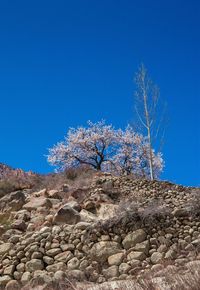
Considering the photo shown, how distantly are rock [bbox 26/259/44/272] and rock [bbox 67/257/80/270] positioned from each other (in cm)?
70

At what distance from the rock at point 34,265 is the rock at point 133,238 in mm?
2117

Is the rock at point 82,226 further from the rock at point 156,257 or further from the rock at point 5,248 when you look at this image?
the rock at point 156,257

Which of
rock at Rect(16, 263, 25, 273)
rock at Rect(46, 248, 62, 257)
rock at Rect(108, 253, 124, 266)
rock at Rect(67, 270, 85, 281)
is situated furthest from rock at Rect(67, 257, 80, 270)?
rock at Rect(16, 263, 25, 273)

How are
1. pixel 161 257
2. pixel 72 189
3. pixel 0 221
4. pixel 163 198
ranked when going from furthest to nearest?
pixel 72 189
pixel 163 198
pixel 0 221
pixel 161 257

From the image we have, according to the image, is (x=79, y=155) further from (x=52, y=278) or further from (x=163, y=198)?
(x=52, y=278)

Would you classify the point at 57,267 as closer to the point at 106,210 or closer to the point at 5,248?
the point at 5,248

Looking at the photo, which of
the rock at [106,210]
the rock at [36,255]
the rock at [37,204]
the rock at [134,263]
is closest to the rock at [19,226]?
the rock at [37,204]

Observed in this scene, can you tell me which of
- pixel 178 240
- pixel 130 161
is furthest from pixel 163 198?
pixel 130 161

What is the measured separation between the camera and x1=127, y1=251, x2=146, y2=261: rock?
10330 millimetres

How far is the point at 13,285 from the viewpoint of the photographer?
32.7 ft

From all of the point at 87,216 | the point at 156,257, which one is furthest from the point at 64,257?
the point at 156,257

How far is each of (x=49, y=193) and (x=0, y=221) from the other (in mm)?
2356

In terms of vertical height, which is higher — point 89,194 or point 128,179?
point 128,179

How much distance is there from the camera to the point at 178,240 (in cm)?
1080
